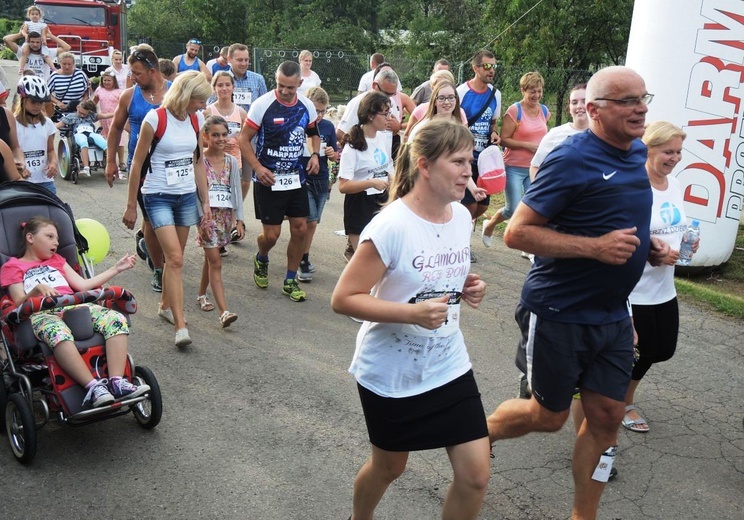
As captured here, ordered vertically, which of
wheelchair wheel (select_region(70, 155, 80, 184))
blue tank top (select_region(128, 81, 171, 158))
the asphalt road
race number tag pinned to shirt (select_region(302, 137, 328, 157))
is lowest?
the asphalt road

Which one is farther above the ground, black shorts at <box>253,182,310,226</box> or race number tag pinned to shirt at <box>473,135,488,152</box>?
race number tag pinned to shirt at <box>473,135,488,152</box>

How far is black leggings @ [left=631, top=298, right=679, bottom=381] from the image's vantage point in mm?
4422

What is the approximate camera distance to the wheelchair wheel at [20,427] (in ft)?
13.5

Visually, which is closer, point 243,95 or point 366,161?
point 366,161

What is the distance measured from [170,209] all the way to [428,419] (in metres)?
3.58

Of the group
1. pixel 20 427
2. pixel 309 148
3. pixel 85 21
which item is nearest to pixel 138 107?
pixel 309 148

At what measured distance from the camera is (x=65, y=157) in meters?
12.2

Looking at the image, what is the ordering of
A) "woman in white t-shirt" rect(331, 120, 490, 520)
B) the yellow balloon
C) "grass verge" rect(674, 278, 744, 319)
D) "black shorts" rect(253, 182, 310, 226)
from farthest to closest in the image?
"grass verge" rect(674, 278, 744, 319) → "black shorts" rect(253, 182, 310, 226) → the yellow balloon → "woman in white t-shirt" rect(331, 120, 490, 520)

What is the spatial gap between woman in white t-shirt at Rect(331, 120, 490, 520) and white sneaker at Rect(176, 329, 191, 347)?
2.95 m

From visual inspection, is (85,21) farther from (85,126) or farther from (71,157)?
(71,157)

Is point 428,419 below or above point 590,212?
below

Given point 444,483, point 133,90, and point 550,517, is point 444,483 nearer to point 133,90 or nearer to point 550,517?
point 550,517

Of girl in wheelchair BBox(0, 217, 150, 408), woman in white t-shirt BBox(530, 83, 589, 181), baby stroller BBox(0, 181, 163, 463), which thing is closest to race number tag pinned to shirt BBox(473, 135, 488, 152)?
woman in white t-shirt BBox(530, 83, 589, 181)

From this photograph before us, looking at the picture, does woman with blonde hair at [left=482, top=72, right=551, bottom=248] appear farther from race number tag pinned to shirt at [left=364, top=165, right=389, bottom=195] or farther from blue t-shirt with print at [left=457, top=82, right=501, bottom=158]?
race number tag pinned to shirt at [left=364, top=165, right=389, bottom=195]
